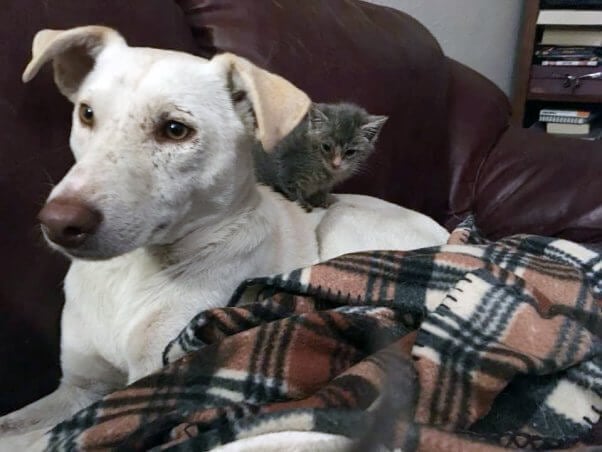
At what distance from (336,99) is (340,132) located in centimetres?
13

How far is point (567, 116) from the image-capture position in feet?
8.49

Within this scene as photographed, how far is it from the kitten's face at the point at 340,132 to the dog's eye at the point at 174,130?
21.6 inches

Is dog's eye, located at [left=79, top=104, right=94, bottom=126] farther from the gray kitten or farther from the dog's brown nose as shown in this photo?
the gray kitten

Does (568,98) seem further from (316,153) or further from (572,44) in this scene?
(316,153)

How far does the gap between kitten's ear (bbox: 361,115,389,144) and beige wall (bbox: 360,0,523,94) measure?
103 cm

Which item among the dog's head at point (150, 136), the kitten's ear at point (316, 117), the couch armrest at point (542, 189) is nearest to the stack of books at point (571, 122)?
the couch armrest at point (542, 189)

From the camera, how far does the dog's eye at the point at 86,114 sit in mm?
887

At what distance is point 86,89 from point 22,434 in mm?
483

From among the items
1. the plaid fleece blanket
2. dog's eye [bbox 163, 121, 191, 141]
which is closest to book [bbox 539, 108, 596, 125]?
the plaid fleece blanket

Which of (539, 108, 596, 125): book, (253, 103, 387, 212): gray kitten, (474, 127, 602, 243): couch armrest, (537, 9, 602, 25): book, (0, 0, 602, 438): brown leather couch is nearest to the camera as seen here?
(0, 0, 602, 438): brown leather couch

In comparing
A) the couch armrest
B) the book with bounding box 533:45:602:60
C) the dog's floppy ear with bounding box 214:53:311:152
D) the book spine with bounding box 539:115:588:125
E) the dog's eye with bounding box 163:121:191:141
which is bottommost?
the book spine with bounding box 539:115:588:125

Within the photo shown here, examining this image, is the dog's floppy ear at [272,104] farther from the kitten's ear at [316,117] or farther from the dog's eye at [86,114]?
the kitten's ear at [316,117]

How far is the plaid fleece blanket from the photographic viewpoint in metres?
0.72

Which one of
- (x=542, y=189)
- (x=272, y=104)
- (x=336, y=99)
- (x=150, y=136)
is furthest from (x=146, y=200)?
(x=542, y=189)
